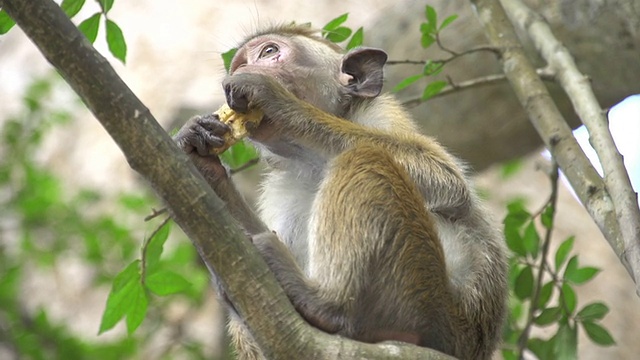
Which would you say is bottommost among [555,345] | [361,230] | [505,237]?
[555,345]

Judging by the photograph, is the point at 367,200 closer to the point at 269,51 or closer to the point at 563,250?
the point at 269,51

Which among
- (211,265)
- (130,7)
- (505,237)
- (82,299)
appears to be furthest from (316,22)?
(211,265)

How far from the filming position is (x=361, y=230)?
14.1ft

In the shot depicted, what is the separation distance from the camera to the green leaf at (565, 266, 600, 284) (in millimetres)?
5551

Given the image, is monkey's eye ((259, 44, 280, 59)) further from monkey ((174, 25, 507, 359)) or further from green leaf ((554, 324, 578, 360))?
green leaf ((554, 324, 578, 360))

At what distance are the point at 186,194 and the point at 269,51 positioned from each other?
6.91 feet

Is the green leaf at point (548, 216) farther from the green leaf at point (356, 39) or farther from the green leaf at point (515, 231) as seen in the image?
the green leaf at point (356, 39)

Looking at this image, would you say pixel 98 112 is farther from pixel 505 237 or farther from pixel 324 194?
pixel 505 237

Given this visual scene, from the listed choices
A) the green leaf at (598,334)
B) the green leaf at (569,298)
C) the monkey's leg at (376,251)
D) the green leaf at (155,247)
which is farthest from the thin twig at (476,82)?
the green leaf at (155,247)

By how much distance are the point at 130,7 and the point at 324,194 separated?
1031cm

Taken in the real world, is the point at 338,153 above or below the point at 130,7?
below

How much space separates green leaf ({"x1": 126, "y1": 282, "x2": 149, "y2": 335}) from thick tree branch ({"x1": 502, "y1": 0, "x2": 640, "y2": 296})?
2.33 meters

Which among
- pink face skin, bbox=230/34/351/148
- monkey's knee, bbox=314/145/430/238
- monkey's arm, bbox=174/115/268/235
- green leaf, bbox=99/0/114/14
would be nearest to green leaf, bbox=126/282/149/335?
monkey's arm, bbox=174/115/268/235

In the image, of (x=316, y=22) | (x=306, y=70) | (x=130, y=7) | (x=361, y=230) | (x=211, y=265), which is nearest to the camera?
(x=211, y=265)
